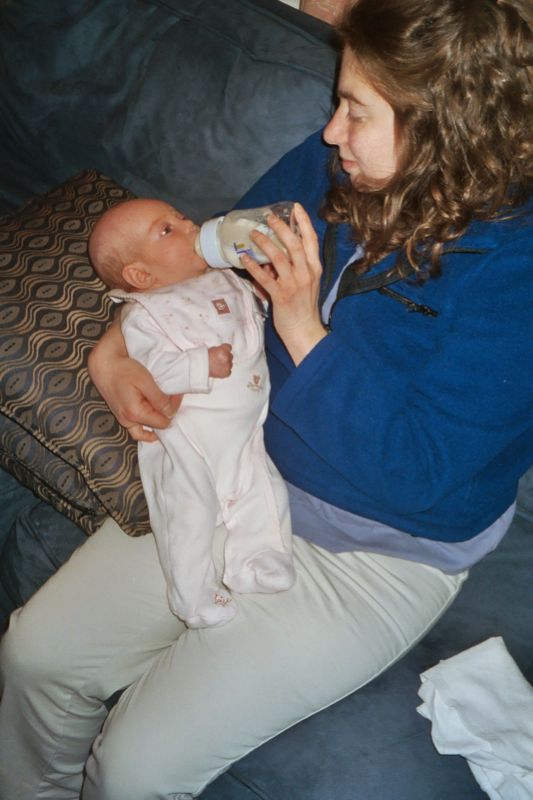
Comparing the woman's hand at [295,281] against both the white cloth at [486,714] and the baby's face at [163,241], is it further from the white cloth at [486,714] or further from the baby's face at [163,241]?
the white cloth at [486,714]

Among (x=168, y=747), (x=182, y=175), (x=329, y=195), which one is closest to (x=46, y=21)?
(x=182, y=175)

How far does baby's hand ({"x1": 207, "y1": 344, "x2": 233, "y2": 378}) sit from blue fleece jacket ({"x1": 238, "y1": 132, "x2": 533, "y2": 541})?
0.13m

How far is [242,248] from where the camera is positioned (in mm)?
1341

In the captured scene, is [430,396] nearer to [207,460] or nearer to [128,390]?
[207,460]

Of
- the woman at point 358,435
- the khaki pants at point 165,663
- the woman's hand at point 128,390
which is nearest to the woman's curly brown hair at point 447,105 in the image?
the woman at point 358,435

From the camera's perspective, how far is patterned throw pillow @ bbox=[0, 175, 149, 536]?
1.42 m

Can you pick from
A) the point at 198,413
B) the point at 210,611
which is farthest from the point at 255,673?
the point at 198,413

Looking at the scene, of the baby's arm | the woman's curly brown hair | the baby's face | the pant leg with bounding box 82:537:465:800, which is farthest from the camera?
the baby's face

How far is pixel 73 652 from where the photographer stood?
1.34 m

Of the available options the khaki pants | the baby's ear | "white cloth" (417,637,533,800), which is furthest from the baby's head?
"white cloth" (417,637,533,800)

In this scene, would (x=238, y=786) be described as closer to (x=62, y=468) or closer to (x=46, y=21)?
Result: (x=62, y=468)

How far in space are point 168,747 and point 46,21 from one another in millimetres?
1623

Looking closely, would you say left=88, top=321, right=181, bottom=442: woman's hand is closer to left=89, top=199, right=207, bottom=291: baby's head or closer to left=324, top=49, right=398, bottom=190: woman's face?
left=89, top=199, right=207, bottom=291: baby's head

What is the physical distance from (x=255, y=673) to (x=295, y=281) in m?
0.60
